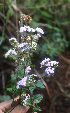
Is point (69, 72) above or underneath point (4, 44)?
underneath

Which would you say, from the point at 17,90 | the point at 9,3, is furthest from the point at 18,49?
the point at 9,3

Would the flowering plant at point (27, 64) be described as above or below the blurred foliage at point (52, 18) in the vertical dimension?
below

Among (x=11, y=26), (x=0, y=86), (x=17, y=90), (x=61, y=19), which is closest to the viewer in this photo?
(x=17, y=90)

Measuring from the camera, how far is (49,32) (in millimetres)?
2195

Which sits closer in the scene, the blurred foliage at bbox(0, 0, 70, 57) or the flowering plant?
the flowering plant

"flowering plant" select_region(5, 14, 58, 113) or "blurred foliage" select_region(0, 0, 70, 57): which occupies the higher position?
"blurred foliage" select_region(0, 0, 70, 57)

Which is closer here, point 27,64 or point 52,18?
point 27,64

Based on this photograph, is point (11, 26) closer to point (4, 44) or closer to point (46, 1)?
point (4, 44)

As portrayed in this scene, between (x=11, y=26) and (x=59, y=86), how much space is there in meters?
1.12

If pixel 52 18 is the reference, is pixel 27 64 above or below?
below

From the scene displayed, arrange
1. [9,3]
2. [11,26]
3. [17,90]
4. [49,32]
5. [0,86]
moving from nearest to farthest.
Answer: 1. [17,90]
2. [9,3]
3. [0,86]
4. [11,26]
5. [49,32]

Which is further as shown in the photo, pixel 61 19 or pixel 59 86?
pixel 61 19

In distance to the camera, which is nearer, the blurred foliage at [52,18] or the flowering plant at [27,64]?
the flowering plant at [27,64]

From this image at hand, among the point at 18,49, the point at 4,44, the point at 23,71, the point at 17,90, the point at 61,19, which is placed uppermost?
the point at 61,19
